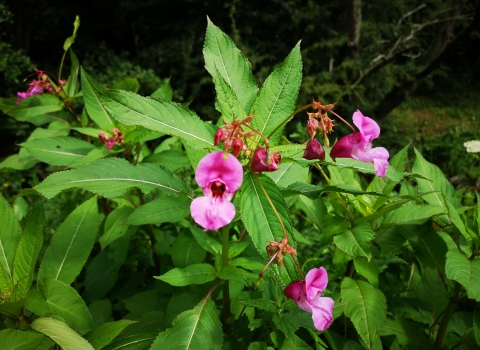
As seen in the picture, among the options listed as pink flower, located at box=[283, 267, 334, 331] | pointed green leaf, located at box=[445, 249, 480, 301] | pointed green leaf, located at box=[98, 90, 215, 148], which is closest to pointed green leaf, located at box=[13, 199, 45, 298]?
pointed green leaf, located at box=[98, 90, 215, 148]

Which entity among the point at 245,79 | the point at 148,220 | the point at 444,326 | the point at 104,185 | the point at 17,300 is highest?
the point at 245,79

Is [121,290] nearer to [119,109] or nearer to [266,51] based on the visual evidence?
[119,109]

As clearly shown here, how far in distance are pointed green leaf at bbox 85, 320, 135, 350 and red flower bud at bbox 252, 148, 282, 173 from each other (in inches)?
27.1

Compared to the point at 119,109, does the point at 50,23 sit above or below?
below

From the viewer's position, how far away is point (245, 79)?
1342mm

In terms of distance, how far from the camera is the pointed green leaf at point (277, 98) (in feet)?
4.07

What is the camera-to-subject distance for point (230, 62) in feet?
4.35

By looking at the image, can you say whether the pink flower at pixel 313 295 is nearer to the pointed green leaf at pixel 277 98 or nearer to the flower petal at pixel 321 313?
the flower petal at pixel 321 313

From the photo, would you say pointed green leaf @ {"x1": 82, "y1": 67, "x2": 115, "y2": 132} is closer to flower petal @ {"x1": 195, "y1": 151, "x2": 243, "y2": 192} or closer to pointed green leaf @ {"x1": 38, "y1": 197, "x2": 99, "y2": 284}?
pointed green leaf @ {"x1": 38, "y1": 197, "x2": 99, "y2": 284}

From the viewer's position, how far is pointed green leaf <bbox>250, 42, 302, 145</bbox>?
4.07 ft

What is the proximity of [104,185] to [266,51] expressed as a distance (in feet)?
21.4

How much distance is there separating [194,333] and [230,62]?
0.93m

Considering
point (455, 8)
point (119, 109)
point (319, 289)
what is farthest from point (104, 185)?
point (455, 8)

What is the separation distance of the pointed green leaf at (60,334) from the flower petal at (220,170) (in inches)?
23.2
